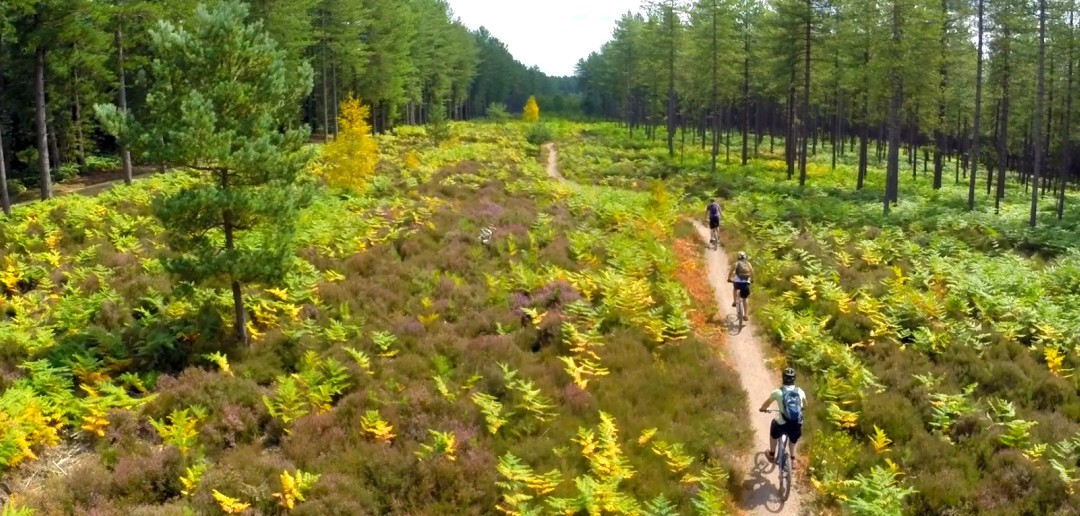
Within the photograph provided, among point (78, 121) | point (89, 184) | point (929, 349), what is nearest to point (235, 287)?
point (929, 349)

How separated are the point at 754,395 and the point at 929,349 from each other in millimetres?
4714

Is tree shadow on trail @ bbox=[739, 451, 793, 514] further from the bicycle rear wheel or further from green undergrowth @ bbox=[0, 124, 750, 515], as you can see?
green undergrowth @ bbox=[0, 124, 750, 515]

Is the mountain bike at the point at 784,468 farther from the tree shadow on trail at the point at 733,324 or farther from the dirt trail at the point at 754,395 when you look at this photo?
the tree shadow on trail at the point at 733,324

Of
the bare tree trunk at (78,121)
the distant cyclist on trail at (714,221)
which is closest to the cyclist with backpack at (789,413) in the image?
the distant cyclist on trail at (714,221)

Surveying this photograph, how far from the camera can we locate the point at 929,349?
49.7 feet

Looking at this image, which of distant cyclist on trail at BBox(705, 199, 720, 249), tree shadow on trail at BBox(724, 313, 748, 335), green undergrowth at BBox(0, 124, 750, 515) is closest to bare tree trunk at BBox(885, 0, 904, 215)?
distant cyclist on trail at BBox(705, 199, 720, 249)

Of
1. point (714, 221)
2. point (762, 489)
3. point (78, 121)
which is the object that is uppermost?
point (78, 121)

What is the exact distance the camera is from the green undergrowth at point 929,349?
10.5 metres

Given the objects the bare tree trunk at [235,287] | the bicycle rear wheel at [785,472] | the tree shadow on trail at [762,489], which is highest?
the bare tree trunk at [235,287]

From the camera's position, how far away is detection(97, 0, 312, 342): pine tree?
513 inches

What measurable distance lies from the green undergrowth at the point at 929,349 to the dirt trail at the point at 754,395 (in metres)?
0.66

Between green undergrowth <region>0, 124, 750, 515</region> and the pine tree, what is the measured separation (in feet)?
3.95

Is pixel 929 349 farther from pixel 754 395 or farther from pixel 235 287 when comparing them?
pixel 235 287

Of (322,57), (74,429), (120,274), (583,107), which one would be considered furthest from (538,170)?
(583,107)
